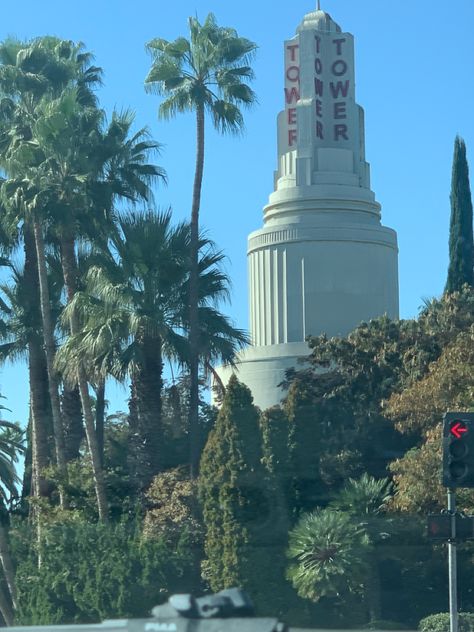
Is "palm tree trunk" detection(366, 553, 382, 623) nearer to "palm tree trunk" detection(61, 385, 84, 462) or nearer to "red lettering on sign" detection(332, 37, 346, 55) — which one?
"palm tree trunk" detection(61, 385, 84, 462)

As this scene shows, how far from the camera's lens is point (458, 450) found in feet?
44.0

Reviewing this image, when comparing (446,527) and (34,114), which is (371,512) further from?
(34,114)

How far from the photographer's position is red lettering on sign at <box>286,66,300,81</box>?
40694 millimetres

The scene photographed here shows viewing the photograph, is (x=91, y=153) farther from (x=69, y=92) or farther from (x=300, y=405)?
(x=300, y=405)

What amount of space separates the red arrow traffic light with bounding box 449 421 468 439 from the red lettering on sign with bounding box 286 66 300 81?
28.8 metres

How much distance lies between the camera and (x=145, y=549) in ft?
81.0

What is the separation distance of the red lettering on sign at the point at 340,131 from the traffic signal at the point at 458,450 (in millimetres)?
27931

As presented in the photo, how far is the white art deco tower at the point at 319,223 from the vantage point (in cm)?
3881

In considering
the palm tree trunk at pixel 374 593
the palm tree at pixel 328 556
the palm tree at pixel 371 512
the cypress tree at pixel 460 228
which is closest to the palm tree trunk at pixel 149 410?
the palm tree at pixel 371 512

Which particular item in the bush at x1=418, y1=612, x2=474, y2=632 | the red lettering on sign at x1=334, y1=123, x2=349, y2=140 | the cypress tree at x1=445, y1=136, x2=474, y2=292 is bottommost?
the bush at x1=418, y1=612, x2=474, y2=632

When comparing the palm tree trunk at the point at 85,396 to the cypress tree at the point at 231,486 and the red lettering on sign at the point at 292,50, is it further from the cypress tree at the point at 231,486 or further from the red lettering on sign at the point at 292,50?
the red lettering on sign at the point at 292,50

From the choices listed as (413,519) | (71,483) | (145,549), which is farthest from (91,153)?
(413,519)

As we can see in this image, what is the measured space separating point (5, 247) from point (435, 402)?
13.4 meters

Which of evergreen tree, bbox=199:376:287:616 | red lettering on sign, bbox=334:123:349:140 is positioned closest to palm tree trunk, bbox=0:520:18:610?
evergreen tree, bbox=199:376:287:616
